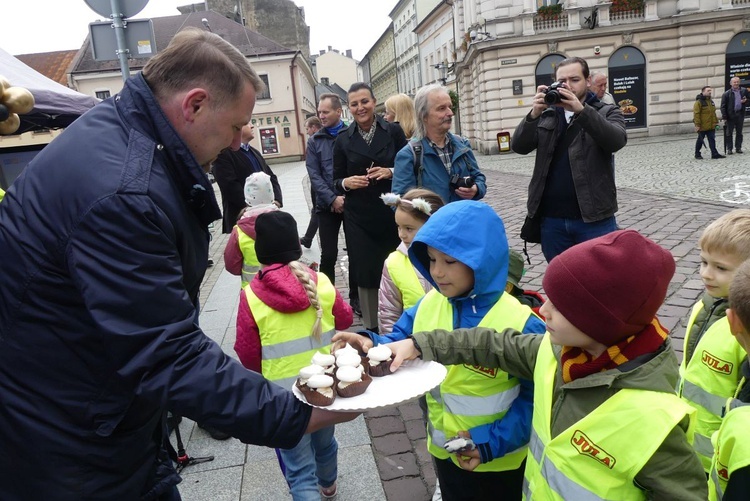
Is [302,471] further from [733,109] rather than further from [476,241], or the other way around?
[733,109]

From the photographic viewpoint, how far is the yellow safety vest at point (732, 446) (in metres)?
1.49

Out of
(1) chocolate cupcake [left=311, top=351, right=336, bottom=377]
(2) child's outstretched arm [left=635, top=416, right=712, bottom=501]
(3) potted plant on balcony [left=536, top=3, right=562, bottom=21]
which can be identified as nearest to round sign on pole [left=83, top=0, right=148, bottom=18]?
(1) chocolate cupcake [left=311, top=351, right=336, bottom=377]

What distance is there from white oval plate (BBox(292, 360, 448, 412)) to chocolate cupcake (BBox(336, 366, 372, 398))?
19 millimetres

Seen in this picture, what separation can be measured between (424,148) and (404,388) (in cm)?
270

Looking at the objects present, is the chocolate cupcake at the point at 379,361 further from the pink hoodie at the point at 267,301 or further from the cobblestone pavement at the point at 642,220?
the cobblestone pavement at the point at 642,220

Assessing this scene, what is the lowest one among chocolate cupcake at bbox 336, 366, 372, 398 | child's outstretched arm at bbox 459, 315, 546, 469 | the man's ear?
child's outstretched arm at bbox 459, 315, 546, 469

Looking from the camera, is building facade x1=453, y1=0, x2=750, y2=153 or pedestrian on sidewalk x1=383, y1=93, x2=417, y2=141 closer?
pedestrian on sidewalk x1=383, y1=93, x2=417, y2=141

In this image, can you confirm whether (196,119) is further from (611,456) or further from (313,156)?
(313,156)

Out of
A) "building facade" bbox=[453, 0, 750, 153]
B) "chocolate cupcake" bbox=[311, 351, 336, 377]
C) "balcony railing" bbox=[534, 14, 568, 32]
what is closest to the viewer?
"chocolate cupcake" bbox=[311, 351, 336, 377]

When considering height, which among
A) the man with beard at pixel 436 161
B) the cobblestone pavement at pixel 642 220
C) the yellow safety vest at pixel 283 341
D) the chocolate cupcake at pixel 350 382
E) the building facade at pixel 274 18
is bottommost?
the cobblestone pavement at pixel 642 220

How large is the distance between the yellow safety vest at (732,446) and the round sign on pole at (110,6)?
16.9 feet

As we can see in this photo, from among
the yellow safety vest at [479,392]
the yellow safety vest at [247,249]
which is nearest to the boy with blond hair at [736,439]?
the yellow safety vest at [479,392]

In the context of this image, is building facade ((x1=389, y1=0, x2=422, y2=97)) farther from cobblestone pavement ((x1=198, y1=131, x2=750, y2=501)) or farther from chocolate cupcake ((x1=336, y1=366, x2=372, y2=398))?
chocolate cupcake ((x1=336, y1=366, x2=372, y2=398))

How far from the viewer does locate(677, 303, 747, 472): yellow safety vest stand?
2160 millimetres
